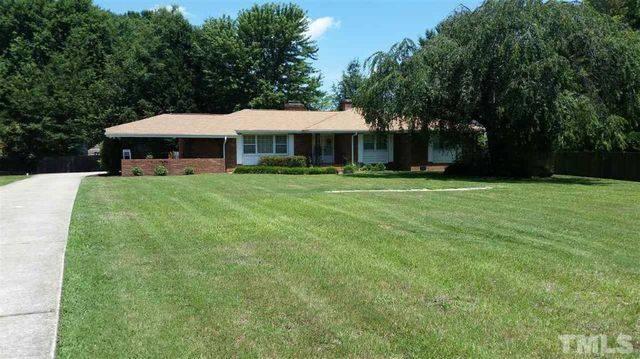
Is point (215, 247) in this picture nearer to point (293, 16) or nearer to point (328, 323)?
point (328, 323)

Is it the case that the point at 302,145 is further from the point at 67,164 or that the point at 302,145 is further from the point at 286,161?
the point at 67,164

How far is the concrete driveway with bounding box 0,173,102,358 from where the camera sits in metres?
4.51

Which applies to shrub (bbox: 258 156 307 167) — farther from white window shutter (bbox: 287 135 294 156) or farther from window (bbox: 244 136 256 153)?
white window shutter (bbox: 287 135 294 156)

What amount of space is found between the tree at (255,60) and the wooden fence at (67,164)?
978 cm

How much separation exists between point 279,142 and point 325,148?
3.04 meters

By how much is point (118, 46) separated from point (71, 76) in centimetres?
681

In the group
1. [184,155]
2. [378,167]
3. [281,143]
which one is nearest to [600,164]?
[378,167]

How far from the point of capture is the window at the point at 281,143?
33.2 metres

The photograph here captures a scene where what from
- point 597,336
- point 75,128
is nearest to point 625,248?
point 597,336

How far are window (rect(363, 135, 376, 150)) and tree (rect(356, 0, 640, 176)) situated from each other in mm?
7603

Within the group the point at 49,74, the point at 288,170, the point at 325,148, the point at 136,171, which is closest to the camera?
the point at 288,170

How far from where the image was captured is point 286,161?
100 ft

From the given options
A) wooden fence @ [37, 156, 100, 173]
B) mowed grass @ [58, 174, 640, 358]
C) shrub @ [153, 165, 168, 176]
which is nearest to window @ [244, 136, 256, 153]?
shrub @ [153, 165, 168, 176]

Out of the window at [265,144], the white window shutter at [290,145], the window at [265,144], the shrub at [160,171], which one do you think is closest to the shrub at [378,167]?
the white window shutter at [290,145]
